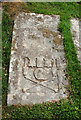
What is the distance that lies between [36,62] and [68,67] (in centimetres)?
83

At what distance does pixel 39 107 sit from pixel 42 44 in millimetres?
1875

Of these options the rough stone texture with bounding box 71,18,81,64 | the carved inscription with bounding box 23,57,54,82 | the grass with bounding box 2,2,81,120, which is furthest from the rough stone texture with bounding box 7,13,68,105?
the rough stone texture with bounding box 71,18,81,64

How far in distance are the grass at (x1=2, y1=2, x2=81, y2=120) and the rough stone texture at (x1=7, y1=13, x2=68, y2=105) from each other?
0.13 m

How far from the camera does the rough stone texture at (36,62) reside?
15.0 ft

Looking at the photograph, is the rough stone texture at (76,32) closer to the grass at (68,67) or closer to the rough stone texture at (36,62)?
the grass at (68,67)

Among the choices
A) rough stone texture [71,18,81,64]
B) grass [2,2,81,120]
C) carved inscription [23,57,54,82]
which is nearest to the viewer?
grass [2,2,81,120]

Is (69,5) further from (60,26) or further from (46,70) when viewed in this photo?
(46,70)

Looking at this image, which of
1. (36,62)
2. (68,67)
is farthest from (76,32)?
(36,62)

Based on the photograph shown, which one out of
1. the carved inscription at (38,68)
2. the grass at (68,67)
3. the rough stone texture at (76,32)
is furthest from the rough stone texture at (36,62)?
the rough stone texture at (76,32)

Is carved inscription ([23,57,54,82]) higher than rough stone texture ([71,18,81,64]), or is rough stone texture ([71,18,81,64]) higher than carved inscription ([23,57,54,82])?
rough stone texture ([71,18,81,64])

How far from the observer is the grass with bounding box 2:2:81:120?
435cm

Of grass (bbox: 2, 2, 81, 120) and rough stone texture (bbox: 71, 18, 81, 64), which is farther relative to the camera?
rough stone texture (bbox: 71, 18, 81, 64)

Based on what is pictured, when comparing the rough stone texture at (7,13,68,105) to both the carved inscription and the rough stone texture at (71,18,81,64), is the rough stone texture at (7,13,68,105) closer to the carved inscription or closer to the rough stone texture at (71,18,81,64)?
the carved inscription

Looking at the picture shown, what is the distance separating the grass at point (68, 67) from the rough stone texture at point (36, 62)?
0.44 ft
